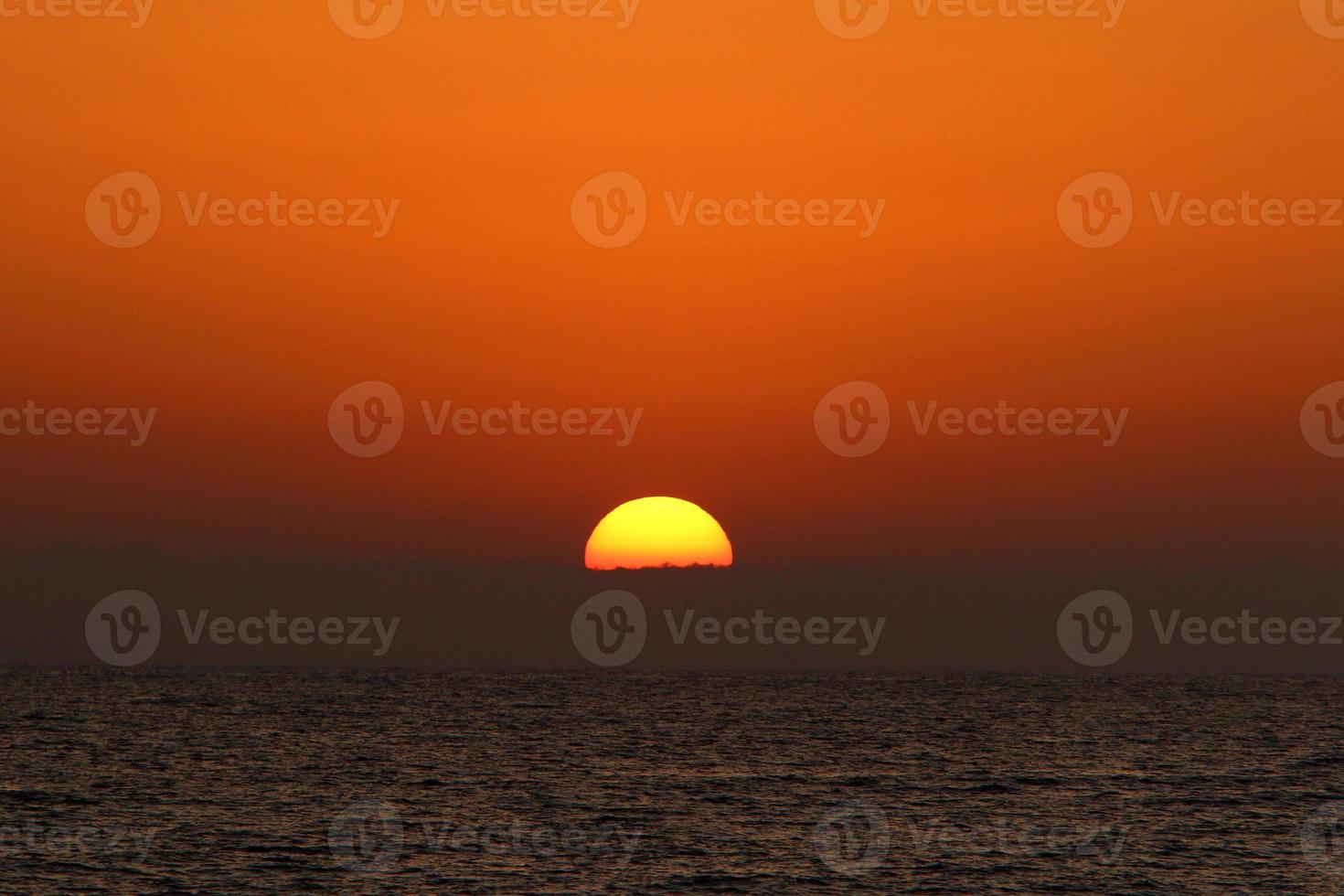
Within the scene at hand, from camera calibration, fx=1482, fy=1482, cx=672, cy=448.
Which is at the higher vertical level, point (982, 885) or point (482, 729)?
point (482, 729)

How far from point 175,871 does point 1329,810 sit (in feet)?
193

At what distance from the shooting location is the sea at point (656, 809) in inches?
2203

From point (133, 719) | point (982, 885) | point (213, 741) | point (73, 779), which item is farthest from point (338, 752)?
point (982, 885)

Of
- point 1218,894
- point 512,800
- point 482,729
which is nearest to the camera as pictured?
point 1218,894

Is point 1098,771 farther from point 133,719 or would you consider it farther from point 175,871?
point 133,719

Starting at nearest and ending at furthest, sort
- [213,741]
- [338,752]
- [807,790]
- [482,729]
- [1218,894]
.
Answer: [1218,894] → [807,790] → [338,752] → [213,741] → [482,729]

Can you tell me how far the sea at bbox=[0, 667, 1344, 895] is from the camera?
55969 millimetres

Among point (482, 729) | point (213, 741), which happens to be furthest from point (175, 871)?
point (482, 729)

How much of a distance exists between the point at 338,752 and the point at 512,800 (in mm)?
35320

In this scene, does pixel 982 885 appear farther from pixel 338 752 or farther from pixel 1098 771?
pixel 338 752

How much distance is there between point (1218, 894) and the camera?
5438cm

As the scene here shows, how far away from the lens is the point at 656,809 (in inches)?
2985

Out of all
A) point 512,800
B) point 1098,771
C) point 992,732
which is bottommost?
point 512,800

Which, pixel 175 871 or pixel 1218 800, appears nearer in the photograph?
pixel 175 871
